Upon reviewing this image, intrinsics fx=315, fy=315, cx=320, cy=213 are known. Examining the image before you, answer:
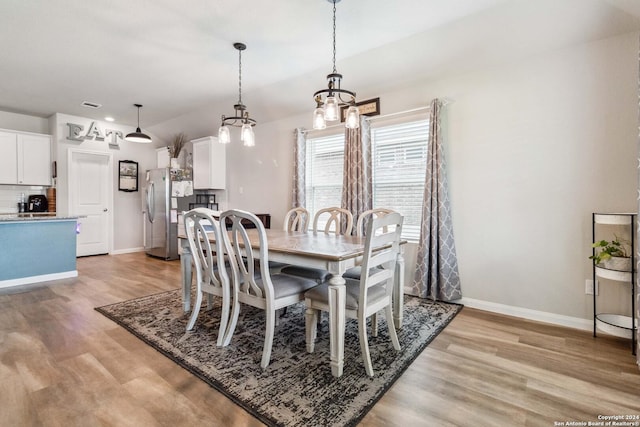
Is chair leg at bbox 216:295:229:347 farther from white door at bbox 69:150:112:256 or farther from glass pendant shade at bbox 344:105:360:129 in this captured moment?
white door at bbox 69:150:112:256

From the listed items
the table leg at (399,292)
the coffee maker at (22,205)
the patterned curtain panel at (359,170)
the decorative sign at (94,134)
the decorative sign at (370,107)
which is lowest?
the table leg at (399,292)

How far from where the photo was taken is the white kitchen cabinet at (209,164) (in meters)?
5.57

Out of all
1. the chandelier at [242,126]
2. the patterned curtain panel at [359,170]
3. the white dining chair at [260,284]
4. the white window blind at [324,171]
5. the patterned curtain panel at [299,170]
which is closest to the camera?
the white dining chair at [260,284]

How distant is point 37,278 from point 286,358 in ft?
13.0

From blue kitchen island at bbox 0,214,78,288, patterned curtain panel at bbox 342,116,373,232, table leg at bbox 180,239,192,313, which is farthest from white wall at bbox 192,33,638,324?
blue kitchen island at bbox 0,214,78,288

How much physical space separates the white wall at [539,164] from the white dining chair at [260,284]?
187cm

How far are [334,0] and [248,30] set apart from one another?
887 mm

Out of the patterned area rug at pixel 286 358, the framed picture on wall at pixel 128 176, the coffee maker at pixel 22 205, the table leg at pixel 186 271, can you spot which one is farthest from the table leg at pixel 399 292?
the coffee maker at pixel 22 205

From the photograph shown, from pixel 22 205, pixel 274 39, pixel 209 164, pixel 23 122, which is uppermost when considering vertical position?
pixel 274 39

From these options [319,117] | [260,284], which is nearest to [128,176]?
[260,284]

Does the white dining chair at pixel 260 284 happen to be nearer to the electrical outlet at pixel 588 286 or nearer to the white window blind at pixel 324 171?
the white window blind at pixel 324 171

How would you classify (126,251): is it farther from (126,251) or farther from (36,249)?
(36,249)

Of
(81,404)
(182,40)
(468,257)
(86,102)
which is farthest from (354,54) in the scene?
(86,102)

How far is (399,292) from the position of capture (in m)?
2.54
